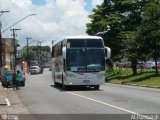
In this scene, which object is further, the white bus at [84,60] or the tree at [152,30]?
the tree at [152,30]

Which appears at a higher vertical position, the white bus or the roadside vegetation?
the roadside vegetation

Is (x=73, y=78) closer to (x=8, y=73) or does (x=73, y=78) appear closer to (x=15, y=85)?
(x=15, y=85)

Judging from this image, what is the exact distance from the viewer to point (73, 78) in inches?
1307

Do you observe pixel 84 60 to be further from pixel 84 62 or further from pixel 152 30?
pixel 152 30

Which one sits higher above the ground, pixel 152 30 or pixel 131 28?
pixel 131 28

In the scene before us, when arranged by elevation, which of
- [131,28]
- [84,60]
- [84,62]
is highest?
[131,28]

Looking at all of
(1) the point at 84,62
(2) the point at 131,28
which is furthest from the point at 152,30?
(1) the point at 84,62

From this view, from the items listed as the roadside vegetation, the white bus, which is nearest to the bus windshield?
the white bus

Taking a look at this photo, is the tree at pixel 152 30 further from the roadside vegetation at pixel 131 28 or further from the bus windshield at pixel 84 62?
the bus windshield at pixel 84 62

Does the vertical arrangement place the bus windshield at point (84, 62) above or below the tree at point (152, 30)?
below

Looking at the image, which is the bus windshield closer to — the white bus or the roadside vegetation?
the white bus

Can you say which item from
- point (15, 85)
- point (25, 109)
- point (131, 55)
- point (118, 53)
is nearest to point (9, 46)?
point (118, 53)

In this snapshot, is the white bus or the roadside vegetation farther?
the roadside vegetation

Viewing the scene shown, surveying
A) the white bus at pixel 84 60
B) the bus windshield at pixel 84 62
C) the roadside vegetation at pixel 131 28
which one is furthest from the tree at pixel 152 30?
the bus windshield at pixel 84 62
